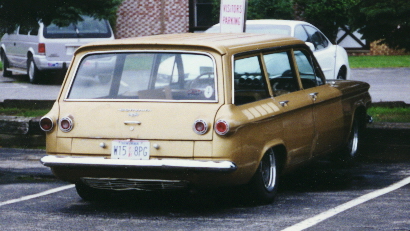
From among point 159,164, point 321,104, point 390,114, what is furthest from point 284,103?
point 390,114

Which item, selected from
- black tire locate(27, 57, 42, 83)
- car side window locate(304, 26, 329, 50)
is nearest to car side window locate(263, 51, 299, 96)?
car side window locate(304, 26, 329, 50)

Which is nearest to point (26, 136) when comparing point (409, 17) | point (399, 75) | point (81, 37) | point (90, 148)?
point (90, 148)

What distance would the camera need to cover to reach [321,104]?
812cm

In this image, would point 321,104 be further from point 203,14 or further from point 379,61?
point 203,14

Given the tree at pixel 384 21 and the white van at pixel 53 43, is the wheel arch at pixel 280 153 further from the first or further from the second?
the white van at pixel 53 43

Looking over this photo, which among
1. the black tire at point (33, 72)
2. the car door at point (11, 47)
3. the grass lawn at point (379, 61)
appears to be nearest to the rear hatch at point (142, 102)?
the black tire at point (33, 72)

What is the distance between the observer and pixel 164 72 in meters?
6.99

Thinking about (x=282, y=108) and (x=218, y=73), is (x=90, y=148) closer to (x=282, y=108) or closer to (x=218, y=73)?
(x=218, y=73)

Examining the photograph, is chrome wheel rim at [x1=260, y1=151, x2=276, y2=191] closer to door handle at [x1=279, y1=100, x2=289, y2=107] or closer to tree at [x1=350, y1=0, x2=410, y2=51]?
door handle at [x1=279, y1=100, x2=289, y2=107]

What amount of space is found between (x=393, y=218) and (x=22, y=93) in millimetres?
12930

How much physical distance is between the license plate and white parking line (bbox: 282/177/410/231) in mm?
1327

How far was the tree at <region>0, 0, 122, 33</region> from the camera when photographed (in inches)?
499

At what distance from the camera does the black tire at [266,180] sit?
6.95m

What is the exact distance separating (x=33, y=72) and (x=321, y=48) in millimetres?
8292
